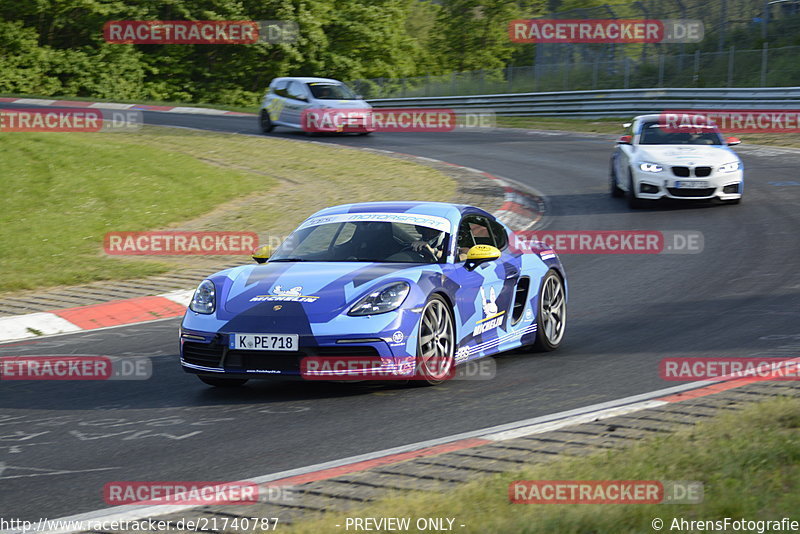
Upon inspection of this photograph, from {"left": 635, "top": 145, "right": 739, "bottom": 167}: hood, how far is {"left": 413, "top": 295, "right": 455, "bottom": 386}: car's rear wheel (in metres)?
10.8

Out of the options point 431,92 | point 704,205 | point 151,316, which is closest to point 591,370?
point 151,316

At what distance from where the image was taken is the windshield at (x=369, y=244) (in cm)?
838

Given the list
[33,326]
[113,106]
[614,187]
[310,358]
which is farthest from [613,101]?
[310,358]

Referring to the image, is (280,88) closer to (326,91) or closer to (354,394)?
(326,91)

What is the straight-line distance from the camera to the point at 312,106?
29.7m

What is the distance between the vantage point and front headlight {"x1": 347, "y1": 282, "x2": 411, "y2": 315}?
7.47 m

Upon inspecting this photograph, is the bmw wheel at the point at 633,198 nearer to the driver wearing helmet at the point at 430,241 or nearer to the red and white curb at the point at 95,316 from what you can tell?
the red and white curb at the point at 95,316

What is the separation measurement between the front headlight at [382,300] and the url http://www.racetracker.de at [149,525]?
2.75 m

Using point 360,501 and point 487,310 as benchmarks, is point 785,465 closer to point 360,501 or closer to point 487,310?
point 360,501

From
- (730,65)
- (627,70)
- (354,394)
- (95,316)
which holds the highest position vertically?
(730,65)

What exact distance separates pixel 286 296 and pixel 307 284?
21 cm

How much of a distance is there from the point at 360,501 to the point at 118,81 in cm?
4867

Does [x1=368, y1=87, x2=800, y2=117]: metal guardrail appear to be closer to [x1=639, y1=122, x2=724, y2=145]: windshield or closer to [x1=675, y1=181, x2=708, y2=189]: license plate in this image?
[x1=639, y1=122, x2=724, y2=145]: windshield

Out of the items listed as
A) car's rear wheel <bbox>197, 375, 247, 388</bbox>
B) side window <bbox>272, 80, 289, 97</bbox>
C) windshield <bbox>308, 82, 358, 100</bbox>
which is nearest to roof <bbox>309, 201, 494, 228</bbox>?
car's rear wheel <bbox>197, 375, 247, 388</bbox>
